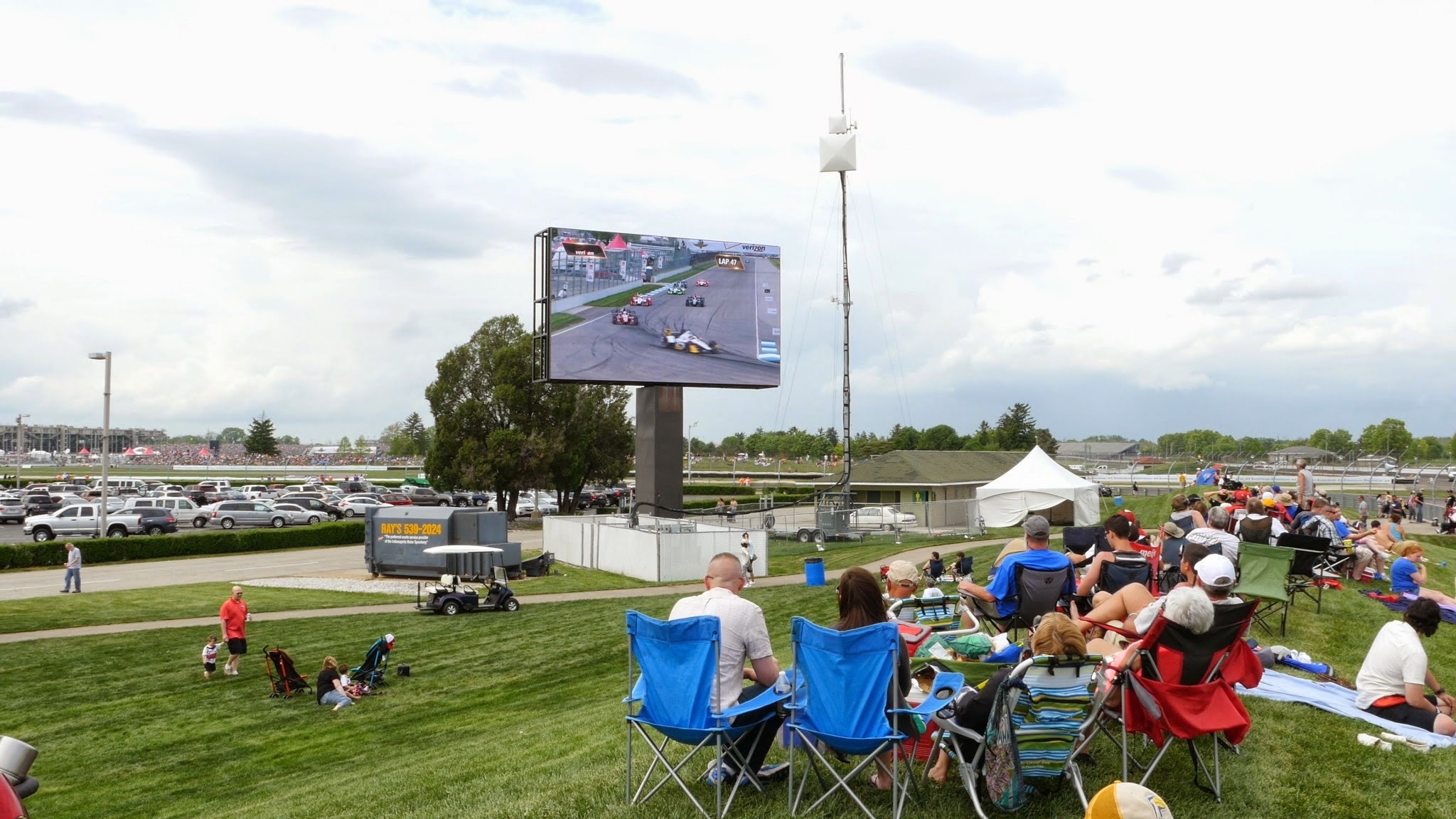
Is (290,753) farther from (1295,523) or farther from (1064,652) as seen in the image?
(1295,523)

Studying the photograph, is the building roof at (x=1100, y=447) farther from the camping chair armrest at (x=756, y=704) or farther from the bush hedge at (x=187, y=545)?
the camping chair armrest at (x=756, y=704)

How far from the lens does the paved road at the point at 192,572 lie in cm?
2845

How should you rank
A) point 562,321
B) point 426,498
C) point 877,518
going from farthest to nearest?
1. point 426,498
2. point 877,518
3. point 562,321

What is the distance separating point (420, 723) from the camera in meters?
13.0

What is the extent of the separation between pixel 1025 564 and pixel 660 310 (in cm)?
2532

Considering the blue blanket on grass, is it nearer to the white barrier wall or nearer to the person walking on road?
the white barrier wall

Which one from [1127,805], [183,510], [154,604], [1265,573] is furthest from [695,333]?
[183,510]

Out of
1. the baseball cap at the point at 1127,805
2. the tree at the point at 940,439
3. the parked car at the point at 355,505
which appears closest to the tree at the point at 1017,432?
the tree at the point at 940,439

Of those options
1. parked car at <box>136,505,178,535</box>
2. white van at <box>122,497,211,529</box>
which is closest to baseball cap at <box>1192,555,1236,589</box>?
parked car at <box>136,505,178,535</box>

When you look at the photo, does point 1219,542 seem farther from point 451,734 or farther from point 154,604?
point 154,604

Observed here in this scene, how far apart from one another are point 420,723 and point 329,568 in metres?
23.1

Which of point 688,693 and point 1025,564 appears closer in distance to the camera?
point 688,693

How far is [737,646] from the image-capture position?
571cm

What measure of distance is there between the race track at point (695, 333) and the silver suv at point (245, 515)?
2591 cm
